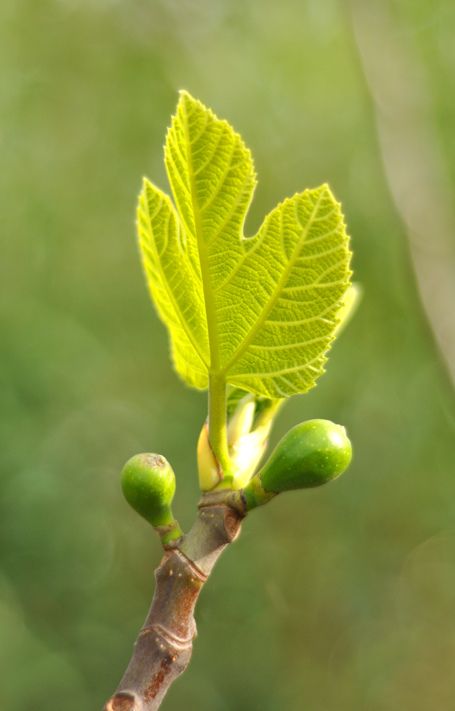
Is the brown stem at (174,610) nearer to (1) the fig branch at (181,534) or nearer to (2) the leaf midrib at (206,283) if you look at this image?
(1) the fig branch at (181,534)

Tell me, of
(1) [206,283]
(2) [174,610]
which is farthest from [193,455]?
(2) [174,610]

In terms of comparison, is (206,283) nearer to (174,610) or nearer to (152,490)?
(152,490)

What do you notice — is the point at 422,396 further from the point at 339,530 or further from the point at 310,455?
the point at 310,455

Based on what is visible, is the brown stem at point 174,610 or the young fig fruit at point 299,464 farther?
the young fig fruit at point 299,464

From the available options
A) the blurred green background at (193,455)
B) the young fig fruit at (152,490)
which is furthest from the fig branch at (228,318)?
the blurred green background at (193,455)

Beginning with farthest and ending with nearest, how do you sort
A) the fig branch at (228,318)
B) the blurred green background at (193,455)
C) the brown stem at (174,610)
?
the blurred green background at (193,455)
the fig branch at (228,318)
the brown stem at (174,610)
